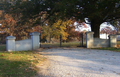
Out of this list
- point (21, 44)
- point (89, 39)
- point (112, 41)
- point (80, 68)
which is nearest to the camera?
point (80, 68)

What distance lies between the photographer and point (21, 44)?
1327cm

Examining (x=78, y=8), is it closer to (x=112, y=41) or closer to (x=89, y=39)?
(x=89, y=39)

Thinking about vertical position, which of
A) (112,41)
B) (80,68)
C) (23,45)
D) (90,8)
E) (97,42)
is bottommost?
(80,68)

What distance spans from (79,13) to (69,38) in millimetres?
14544

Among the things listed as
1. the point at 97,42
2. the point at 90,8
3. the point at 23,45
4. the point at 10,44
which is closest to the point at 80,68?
the point at 90,8

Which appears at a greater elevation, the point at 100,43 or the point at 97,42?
the point at 97,42

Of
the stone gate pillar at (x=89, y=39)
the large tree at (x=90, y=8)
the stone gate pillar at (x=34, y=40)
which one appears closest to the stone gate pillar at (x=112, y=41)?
the stone gate pillar at (x=89, y=39)

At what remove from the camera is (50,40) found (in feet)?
92.7

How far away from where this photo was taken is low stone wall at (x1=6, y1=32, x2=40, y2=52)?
1262cm

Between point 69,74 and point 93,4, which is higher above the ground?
point 93,4

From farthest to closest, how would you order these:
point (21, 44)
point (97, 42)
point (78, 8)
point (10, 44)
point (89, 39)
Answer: point (97, 42) < point (89, 39) < point (78, 8) < point (21, 44) < point (10, 44)

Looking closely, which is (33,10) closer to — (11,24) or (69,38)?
(11,24)

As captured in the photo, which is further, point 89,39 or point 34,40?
point 89,39

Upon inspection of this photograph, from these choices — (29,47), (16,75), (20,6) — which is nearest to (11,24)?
(20,6)
